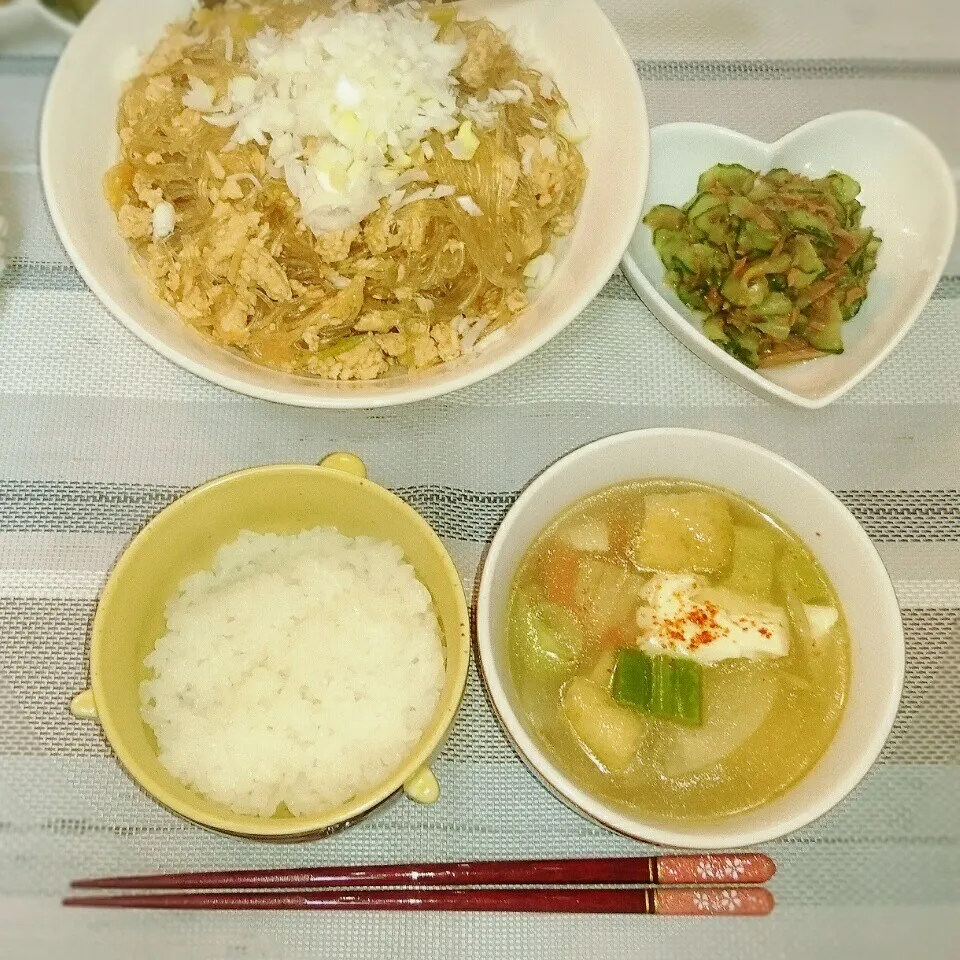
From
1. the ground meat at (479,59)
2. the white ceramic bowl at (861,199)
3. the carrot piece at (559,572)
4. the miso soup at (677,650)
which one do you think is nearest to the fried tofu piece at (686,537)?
the miso soup at (677,650)

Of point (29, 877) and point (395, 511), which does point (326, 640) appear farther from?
point (29, 877)

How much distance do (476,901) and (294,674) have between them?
0.46 m

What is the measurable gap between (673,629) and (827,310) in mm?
696

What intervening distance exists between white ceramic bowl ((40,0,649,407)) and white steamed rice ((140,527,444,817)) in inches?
11.3

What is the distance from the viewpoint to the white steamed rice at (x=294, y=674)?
1316 mm

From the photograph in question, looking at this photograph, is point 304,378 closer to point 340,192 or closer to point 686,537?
point 340,192

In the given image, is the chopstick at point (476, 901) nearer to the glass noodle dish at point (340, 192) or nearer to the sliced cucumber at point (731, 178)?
the glass noodle dish at point (340, 192)

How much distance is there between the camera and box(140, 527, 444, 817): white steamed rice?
1.32 metres

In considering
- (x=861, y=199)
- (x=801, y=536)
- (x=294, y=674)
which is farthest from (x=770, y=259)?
(x=294, y=674)

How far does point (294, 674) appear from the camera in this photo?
4.51ft

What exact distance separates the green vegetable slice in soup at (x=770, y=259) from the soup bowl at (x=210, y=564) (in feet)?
2.43

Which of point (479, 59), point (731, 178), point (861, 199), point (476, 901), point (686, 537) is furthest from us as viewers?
point (861, 199)

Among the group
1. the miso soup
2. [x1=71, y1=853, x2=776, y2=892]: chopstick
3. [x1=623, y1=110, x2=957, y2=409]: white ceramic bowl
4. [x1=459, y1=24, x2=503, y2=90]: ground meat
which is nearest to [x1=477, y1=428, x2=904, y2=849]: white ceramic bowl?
the miso soup

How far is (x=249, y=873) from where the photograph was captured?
1.36m
